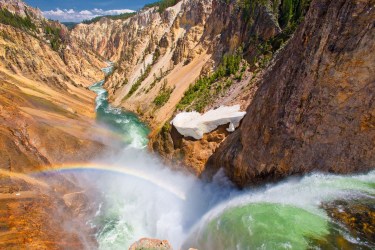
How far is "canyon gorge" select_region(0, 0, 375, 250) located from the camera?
364 inches

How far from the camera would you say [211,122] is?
18.7 meters

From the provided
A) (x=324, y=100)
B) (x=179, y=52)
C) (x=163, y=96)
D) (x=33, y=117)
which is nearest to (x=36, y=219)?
(x=33, y=117)

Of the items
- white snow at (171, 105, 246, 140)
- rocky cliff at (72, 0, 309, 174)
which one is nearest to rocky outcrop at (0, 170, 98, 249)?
rocky cliff at (72, 0, 309, 174)

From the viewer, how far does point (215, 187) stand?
17188mm

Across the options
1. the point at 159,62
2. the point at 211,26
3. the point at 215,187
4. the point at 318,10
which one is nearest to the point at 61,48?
the point at 159,62

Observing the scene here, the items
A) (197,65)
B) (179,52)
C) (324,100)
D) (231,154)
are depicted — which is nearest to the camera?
(324,100)

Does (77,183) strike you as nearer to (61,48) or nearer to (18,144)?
(18,144)

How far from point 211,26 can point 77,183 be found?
109 ft

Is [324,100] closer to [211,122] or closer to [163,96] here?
[211,122]

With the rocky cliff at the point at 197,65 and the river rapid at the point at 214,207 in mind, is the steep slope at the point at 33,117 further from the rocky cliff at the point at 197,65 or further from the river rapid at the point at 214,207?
the rocky cliff at the point at 197,65

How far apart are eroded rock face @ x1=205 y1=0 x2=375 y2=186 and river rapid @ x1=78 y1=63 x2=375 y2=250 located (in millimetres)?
817

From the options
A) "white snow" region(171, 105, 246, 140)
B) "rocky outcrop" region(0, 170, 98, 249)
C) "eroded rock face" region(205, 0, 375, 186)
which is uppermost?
"eroded rock face" region(205, 0, 375, 186)

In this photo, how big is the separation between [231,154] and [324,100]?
6.51m

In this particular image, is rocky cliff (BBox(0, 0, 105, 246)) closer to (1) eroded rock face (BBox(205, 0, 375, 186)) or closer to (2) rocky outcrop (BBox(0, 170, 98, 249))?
(2) rocky outcrop (BBox(0, 170, 98, 249))
